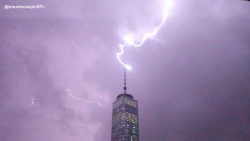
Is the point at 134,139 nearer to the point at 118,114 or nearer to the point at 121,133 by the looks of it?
the point at 121,133

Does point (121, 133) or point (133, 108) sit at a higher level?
point (133, 108)

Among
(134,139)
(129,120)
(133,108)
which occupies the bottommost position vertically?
(134,139)

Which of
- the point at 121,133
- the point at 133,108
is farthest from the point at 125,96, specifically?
the point at 121,133

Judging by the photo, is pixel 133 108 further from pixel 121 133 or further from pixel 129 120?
pixel 121 133

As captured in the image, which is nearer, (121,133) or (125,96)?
(121,133)

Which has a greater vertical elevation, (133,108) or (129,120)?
(133,108)
